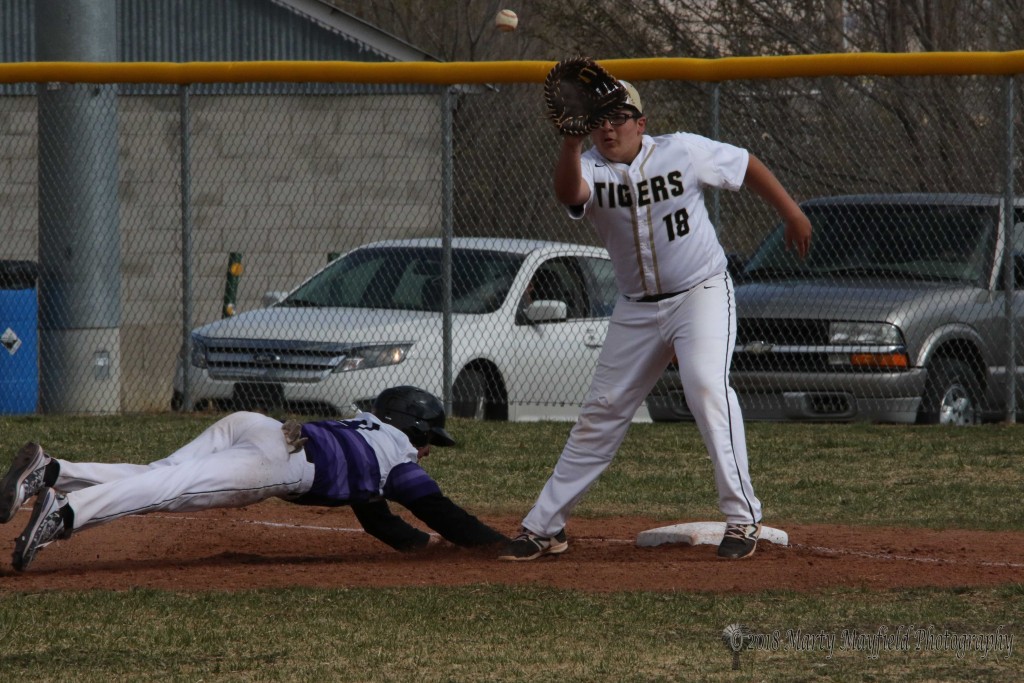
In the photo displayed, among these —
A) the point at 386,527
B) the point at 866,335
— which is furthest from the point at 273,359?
the point at 386,527

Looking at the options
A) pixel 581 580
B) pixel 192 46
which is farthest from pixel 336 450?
pixel 192 46

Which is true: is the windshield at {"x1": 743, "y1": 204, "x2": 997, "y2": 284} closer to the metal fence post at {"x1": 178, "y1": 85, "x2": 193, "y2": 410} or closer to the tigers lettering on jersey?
the metal fence post at {"x1": 178, "y1": 85, "x2": 193, "y2": 410}

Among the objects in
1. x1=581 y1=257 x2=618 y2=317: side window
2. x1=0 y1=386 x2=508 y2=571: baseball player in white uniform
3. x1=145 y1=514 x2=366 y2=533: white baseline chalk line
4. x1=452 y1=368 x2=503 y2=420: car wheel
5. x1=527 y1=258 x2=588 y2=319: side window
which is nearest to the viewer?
x1=0 y1=386 x2=508 y2=571: baseball player in white uniform

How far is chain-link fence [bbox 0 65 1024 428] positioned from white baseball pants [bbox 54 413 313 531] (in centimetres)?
450

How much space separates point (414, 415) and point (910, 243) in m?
5.17

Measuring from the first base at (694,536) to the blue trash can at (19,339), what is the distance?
248 inches

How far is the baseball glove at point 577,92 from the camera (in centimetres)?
560

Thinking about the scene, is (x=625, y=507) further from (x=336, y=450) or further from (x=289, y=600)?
(x=289, y=600)

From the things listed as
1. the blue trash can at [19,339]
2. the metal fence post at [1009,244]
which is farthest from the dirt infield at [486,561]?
the blue trash can at [19,339]

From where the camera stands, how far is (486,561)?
6137 mm

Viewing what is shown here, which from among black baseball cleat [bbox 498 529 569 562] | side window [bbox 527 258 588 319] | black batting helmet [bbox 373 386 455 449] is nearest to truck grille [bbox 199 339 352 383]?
side window [bbox 527 258 588 319]

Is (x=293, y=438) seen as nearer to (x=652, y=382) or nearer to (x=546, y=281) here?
(x=652, y=382)

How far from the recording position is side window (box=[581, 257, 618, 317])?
1123cm

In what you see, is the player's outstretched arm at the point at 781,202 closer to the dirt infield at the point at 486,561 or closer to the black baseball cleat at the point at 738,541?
the black baseball cleat at the point at 738,541
